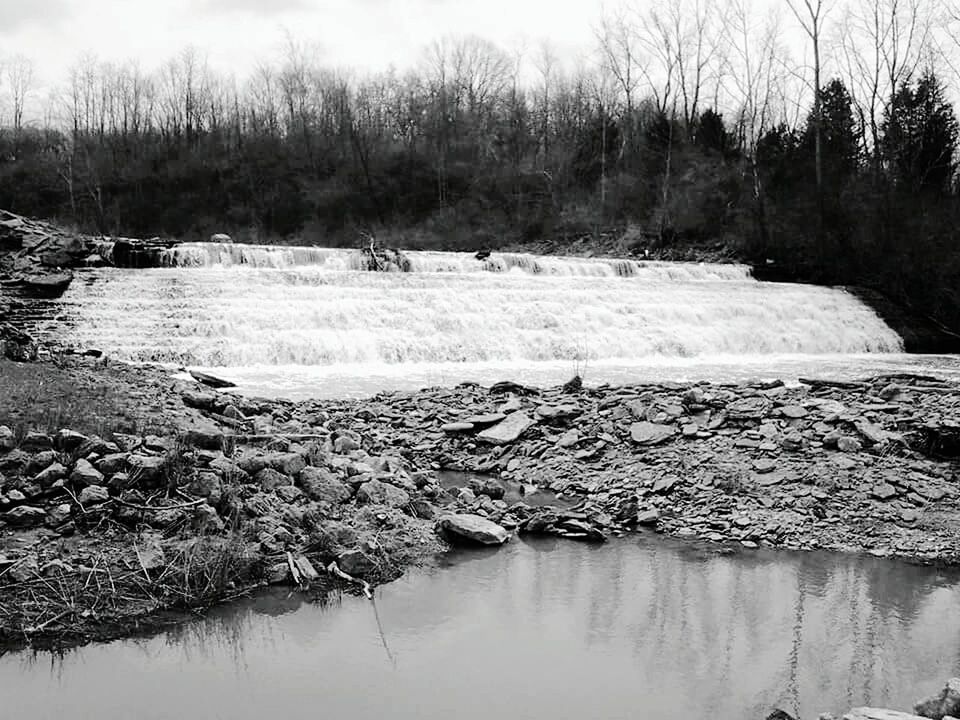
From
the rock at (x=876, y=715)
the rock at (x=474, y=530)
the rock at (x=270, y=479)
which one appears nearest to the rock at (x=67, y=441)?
Result: the rock at (x=270, y=479)

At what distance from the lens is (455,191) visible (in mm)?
44156

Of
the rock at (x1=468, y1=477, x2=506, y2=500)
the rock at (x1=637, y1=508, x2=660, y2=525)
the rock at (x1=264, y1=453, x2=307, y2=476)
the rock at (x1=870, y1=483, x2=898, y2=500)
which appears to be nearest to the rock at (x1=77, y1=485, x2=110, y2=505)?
the rock at (x1=264, y1=453, x2=307, y2=476)

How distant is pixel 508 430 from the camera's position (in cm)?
787

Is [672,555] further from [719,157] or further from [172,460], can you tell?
[719,157]

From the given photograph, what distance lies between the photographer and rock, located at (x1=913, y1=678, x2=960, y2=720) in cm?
303

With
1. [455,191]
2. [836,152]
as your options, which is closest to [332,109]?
[455,191]

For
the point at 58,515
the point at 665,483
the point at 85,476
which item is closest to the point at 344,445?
the point at 85,476

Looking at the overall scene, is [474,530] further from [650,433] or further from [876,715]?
[876,715]

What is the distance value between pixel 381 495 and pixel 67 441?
7.31 ft

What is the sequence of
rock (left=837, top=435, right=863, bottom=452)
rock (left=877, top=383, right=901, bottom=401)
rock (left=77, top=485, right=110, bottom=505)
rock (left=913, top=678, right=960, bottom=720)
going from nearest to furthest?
rock (left=913, top=678, right=960, bottom=720) → rock (left=77, top=485, right=110, bottom=505) → rock (left=837, top=435, right=863, bottom=452) → rock (left=877, top=383, right=901, bottom=401)

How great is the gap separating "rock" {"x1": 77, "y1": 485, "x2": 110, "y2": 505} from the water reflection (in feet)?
3.80

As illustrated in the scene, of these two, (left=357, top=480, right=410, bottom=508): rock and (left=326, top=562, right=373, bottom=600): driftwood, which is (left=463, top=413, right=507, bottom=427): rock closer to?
(left=357, top=480, right=410, bottom=508): rock

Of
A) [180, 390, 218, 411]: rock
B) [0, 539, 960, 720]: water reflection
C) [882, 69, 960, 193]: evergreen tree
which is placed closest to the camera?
[0, 539, 960, 720]: water reflection

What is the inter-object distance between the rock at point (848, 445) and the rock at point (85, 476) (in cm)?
600
